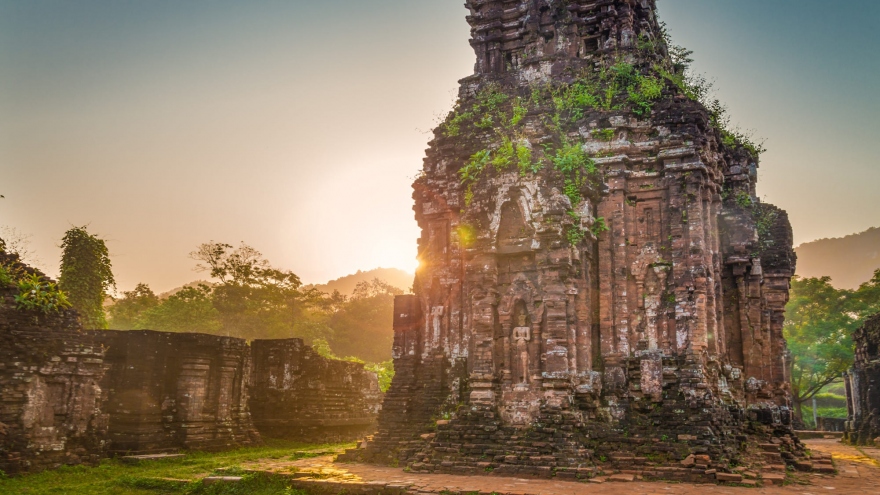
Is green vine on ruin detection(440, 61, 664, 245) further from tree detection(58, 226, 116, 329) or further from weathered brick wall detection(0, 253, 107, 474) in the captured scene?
tree detection(58, 226, 116, 329)

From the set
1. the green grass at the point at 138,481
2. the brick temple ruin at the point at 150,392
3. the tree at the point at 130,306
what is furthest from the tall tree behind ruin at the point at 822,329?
the tree at the point at 130,306

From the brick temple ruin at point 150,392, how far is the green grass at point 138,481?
446 millimetres

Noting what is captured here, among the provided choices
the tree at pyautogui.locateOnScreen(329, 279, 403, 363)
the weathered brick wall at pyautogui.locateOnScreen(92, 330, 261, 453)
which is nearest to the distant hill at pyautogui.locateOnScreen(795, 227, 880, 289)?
the tree at pyautogui.locateOnScreen(329, 279, 403, 363)

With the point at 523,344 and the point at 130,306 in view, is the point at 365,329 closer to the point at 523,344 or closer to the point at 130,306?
the point at 130,306

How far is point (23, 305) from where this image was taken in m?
13.5

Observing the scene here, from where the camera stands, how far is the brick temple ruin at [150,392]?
13102mm

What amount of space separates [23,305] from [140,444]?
4.28 meters

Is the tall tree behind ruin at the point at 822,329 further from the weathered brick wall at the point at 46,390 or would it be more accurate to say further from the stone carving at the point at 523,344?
the weathered brick wall at the point at 46,390

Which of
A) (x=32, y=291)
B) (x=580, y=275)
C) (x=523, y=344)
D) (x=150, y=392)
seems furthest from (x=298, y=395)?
(x=580, y=275)

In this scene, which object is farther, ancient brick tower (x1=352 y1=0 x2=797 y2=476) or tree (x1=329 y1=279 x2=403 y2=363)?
tree (x1=329 y1=279 x2=403 y2=363)

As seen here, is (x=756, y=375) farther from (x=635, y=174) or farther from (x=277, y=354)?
(x=277, y=354)

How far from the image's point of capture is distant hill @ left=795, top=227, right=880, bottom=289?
139500 mm

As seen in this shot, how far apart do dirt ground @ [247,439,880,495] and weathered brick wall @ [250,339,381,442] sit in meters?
6.44

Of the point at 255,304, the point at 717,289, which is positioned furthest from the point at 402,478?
the point at 255,304
